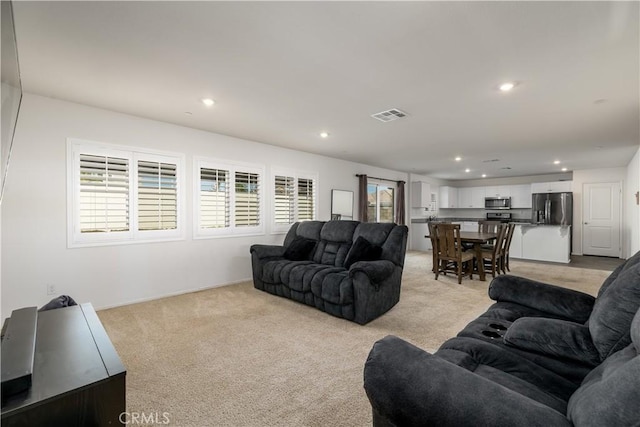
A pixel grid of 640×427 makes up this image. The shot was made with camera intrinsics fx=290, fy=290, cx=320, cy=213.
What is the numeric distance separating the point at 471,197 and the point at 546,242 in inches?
147

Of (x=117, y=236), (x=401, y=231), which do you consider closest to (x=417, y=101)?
(x=401, y=231)

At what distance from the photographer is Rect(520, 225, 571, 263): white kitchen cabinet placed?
6434 millimetres

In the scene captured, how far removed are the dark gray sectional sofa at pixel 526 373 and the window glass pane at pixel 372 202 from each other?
590 cm

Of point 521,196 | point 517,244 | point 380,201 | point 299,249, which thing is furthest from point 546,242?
point 299,249

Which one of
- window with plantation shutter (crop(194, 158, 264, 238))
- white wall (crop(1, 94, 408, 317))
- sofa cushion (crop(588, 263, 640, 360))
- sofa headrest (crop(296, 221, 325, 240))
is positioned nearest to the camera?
sofa cushion (crop(588, 263, 640, 360))

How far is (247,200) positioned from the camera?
16.3ft

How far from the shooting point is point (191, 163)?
4.26 metres

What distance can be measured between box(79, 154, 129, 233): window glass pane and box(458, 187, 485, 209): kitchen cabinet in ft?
33.2

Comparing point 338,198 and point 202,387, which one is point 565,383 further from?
point 338,198

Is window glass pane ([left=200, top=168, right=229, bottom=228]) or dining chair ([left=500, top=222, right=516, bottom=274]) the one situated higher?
window glass pane ([left=200, top=168, right=229, bottom=228])

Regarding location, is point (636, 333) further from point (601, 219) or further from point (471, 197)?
point (471, 197)

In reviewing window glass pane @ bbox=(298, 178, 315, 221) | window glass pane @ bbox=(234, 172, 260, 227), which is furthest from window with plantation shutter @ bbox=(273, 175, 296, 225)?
window glass pane @ bbox=(234, 172, 260, 227)

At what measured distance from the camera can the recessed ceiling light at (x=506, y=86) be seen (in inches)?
108

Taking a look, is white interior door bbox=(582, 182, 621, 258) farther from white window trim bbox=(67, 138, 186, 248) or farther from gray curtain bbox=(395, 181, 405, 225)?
white window trim bbox=(67, 138, 186, 248)
